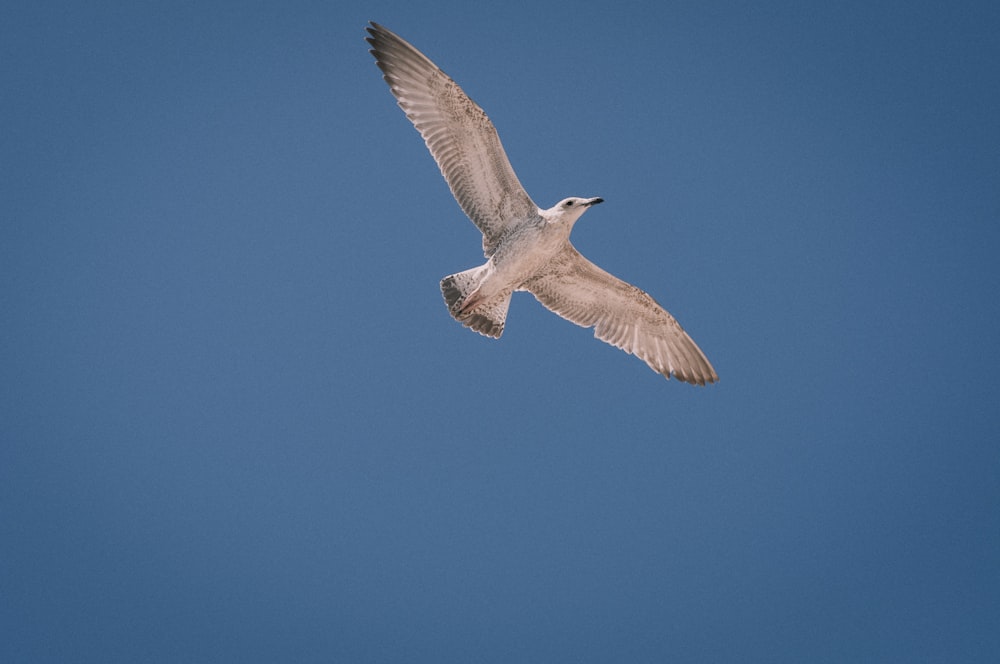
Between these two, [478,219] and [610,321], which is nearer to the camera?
[478,219]

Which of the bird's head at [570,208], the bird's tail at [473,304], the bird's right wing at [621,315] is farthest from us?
the bird's right wing at [621,315]

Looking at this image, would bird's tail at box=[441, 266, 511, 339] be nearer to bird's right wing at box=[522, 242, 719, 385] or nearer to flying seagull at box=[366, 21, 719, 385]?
flying seagull at box=[366, 21, 719, 385]

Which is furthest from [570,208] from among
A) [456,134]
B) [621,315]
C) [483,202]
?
[621,315]

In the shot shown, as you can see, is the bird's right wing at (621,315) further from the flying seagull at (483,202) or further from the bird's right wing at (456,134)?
the bird's right wing at (456,134)

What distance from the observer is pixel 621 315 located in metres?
11.2

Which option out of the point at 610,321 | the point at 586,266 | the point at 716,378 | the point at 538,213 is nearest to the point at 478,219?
the point at 538,213

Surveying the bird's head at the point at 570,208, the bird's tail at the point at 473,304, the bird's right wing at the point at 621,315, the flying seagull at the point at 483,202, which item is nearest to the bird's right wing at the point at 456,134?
the flying seagull at the point at 483,202

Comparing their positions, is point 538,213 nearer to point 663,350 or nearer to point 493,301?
point 493,301

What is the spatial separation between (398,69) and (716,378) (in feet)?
15.3

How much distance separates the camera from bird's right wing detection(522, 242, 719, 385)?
10.6 m

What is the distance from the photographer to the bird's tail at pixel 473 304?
9992mm

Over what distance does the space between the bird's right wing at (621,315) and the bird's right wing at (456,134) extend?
35.0 inches

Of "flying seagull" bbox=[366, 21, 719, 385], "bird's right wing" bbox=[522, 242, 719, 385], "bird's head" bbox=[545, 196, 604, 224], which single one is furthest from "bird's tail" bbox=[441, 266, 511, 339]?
"bird's head" bbox=[545, 196, 604, 224]

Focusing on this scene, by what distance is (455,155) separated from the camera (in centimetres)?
970
